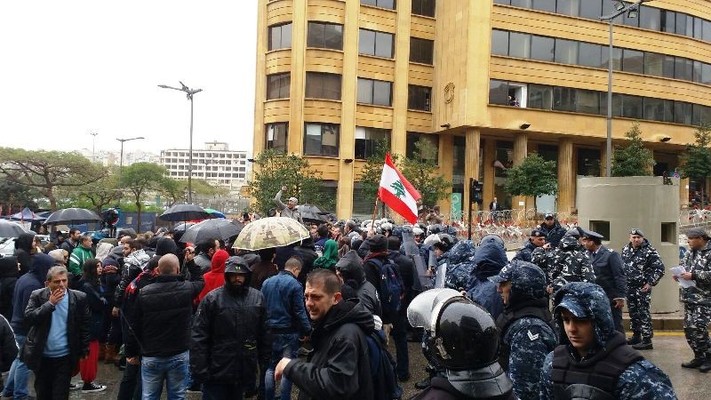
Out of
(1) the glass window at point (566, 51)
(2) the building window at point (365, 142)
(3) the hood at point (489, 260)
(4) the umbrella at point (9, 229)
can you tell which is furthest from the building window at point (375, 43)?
(3) the hood at point (489, 260)

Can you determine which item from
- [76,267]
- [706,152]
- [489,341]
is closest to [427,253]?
[76,267]

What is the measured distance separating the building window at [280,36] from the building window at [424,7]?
8.99m

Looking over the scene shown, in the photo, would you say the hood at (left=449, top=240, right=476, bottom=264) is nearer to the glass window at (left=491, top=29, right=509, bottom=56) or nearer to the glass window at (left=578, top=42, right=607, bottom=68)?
the glass window at (left=491, top=29, right=509, bottom=56)

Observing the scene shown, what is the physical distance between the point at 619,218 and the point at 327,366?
9.47 meters

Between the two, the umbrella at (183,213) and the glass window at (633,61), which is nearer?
the umbrella at (183,213)

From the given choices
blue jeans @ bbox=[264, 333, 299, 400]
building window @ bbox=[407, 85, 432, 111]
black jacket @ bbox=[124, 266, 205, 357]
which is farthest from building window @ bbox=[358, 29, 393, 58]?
black jacket @ bbox=[124, 266, 205, 357]

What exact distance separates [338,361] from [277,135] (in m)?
35.9

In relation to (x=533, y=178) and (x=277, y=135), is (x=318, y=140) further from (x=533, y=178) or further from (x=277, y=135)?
(x=533, y=178)

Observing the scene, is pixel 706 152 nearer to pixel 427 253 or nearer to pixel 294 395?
pixel 427 253

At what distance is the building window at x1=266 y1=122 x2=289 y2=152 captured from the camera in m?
37.8

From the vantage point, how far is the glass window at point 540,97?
126 feet

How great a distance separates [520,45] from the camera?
38.0 metres

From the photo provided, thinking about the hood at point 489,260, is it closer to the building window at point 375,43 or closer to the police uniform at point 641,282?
the police uniform at point 641,282

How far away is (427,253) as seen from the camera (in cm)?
1080
